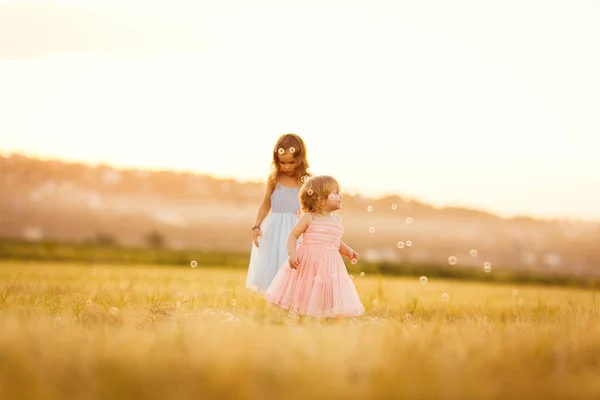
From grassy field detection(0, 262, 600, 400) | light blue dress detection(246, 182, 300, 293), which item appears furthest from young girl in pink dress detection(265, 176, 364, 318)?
light blue dress detection(246, 182, 300, 293)

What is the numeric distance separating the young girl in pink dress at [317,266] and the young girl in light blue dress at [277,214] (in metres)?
1.02

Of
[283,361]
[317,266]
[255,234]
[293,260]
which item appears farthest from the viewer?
[255,234]

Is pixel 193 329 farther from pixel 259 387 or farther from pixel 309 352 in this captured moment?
pixel 259 387

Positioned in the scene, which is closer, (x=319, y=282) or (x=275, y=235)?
(x=319, y=282)

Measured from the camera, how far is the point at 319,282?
7285 mm

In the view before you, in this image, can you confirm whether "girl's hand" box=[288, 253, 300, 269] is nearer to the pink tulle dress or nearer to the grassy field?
the pink tulle dress

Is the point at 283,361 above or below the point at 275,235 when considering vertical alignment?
below

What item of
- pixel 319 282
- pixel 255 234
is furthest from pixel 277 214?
pixel 319 282

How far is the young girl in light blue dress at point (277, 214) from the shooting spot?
8.38m

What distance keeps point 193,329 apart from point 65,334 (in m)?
0.94

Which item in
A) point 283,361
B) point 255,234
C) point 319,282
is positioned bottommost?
point 283,361

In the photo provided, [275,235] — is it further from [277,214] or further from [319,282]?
[319,282]

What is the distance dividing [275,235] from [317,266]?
50.2 inches

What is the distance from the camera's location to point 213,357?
4.06 metres
